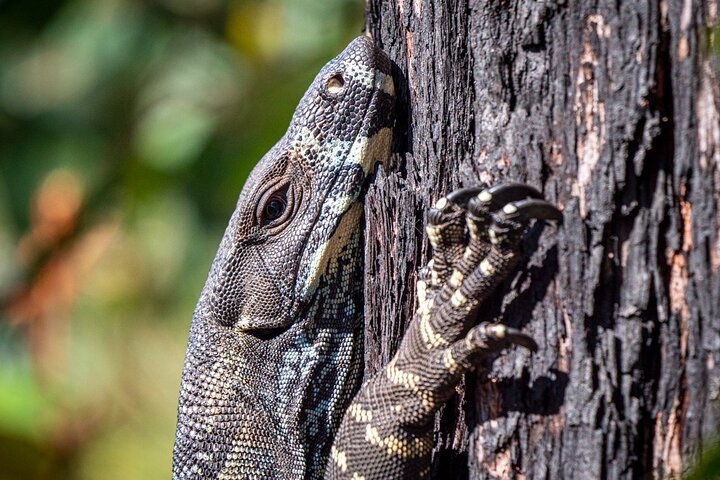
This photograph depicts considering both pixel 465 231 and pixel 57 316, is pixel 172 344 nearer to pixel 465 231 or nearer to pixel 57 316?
pixel 57 316

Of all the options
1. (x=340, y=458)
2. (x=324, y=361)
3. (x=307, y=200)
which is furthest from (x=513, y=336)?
(x=307, y=200)

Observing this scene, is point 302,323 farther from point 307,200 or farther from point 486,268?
point 486,268

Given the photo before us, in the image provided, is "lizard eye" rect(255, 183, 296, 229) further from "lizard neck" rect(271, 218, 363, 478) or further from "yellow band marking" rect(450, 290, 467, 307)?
"yellow band marking" rect(450, 290, 467, 307)

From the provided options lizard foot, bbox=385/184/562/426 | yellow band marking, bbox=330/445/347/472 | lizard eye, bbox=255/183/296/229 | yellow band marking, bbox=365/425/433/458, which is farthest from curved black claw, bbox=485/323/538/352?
lizard eye, bbox=255/183/296/229

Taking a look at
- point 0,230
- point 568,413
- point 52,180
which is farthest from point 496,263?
point 0,230

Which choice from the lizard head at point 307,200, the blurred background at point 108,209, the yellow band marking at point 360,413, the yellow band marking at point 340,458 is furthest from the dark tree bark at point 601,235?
the blurred background at point 108,209

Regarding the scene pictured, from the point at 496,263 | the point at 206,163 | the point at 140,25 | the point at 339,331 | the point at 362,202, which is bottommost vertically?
the point at 339,331
